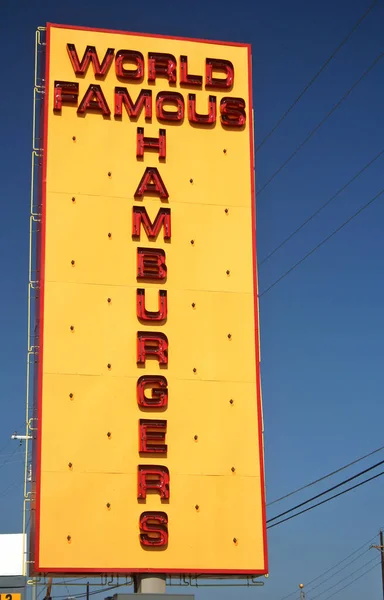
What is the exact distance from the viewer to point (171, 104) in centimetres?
3425

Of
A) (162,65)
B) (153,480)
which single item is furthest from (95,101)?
(153,480)

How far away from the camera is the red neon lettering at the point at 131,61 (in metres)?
34.1

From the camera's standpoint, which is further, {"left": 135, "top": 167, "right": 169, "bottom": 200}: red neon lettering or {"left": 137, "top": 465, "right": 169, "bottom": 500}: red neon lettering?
{"left": 135, "top": 167, "right": 169, "bottom": 200}: red neon lettering

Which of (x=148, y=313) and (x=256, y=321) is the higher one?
(x=148, y=313)

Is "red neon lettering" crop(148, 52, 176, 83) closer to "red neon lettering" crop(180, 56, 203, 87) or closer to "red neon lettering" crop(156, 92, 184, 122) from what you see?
"red neon lettering" crop(180, 56, 203, 87)

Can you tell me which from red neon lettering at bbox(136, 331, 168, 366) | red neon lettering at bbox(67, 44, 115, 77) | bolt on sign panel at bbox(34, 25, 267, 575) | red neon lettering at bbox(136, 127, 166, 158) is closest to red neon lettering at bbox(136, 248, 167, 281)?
bolt on sign panel at bbox(34, 25, 267, 575)

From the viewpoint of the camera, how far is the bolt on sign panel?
30766mm

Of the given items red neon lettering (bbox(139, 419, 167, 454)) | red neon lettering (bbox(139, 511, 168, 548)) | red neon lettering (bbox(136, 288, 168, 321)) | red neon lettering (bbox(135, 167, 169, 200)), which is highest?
red neon lettering (bbox(135, 167, 169, 200))

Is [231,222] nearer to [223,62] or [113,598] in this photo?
[223,62]

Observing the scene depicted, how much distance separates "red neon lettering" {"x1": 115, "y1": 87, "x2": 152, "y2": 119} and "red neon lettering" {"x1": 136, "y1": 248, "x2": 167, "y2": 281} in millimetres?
3949

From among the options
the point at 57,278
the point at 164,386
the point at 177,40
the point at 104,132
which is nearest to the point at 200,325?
the point at 164,386

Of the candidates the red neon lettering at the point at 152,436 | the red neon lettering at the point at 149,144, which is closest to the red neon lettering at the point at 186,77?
the red neon lettering at the point at 149,144

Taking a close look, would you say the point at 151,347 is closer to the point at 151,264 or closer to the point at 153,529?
the point at 151,264

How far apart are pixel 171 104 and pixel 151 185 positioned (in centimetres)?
258
